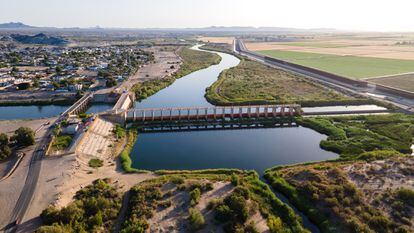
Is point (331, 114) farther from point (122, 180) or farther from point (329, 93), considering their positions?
point (122, 180)

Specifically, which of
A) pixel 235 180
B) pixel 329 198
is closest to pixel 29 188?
pixel 235 180

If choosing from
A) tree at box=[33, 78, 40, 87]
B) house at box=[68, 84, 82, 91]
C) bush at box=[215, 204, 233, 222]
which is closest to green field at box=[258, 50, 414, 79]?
bush at box=[215, 204, 233, 222]

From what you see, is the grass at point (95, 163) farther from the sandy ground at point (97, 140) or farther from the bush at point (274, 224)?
the bush at point (274, 224)

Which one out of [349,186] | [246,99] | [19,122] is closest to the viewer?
[349,186]

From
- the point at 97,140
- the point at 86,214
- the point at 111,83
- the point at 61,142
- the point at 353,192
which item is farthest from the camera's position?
the point at 111,83

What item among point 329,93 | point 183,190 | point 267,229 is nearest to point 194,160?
point 183,190

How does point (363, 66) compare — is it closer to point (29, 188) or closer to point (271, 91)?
point (271, 91)
